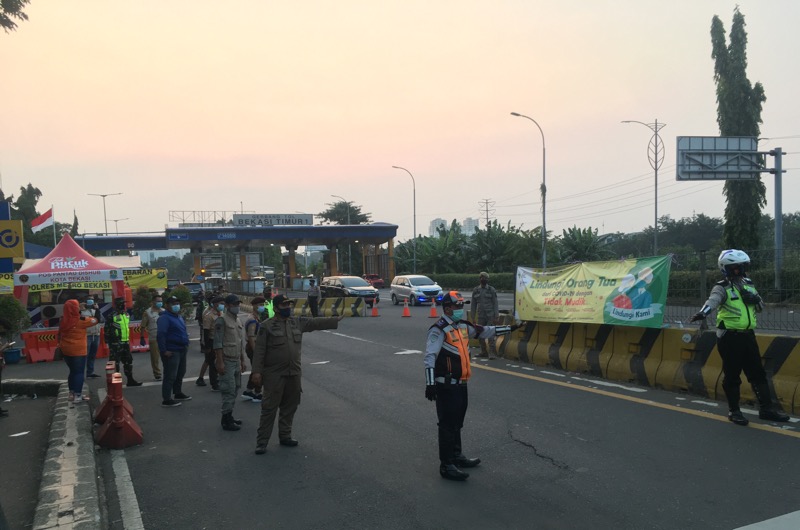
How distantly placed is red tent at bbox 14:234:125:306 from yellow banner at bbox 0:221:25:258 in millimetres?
6290

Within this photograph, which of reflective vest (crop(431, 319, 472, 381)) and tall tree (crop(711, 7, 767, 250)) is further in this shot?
tall tree (crop(711, 7, 767, 250))

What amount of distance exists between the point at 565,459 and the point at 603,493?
3.03ft

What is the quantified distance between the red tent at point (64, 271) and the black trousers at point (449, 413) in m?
15.1

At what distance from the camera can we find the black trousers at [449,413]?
18.4ft

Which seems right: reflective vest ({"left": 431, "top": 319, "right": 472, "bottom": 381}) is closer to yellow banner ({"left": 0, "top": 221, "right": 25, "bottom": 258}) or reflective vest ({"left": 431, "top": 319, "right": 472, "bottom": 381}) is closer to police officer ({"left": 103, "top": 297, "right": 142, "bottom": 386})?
police officer ({"left": 103, "top": 297, "right": 142, "bottom": 386})

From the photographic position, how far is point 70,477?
18.6 ft

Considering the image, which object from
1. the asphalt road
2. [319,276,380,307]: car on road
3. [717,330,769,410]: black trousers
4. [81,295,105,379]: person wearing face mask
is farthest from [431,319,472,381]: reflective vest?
[319,276,380,307]: car on road

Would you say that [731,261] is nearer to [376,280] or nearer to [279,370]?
[279,370]

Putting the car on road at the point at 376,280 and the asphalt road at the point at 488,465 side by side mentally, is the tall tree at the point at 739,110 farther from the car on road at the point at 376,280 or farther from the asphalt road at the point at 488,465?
the asphalt road at the point at 488,465

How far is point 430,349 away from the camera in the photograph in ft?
18.5

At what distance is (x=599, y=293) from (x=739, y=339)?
11.3ft

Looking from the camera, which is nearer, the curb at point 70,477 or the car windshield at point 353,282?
the curb at point 70,477

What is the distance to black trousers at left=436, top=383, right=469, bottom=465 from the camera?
18.4ft

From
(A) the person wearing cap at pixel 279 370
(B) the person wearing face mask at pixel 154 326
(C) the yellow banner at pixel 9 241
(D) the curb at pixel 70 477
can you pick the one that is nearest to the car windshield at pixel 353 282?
(B) the person wearing face mask at pixel 154 326
